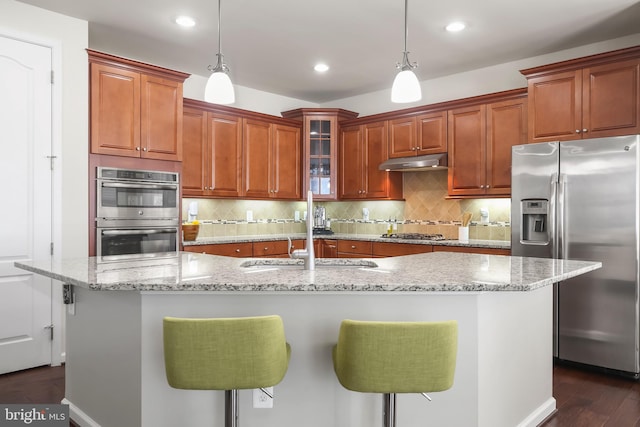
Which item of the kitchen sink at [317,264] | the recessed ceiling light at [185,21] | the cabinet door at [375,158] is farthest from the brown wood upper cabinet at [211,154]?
the kitchen sink at [317,264]

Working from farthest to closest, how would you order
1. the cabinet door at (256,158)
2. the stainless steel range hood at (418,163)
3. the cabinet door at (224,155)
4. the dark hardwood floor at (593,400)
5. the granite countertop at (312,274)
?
the cabinet door at (256,158)
the cabinet door at (224,155)
the stainless steel range hood at (418,163)
the dark hardwood floor at (593,400)
the granite countertop at (312,274)

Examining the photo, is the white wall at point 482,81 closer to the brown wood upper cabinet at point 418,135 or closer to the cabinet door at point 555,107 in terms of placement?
the brown wood upper cabinet at point 418,135

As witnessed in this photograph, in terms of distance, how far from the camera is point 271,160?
18.2 ft

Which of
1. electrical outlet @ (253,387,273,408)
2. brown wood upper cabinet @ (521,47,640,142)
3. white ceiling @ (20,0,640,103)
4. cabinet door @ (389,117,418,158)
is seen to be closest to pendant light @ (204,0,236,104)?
white ceiling @ (20,0,640,103)

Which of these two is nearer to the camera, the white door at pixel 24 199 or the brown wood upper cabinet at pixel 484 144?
the white door at pixel 24 199

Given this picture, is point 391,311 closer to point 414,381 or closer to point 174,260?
point 414,381

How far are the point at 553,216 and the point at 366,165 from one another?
7.95 feet

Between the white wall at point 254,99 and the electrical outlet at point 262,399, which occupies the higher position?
the white wall at point 254,99

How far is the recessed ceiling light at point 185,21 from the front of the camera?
3.63 meters

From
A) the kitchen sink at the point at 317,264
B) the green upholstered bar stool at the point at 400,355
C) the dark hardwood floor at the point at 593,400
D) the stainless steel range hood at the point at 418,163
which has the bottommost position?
the dark hardwood floor at the point at 593,400

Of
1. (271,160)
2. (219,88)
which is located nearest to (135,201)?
(219,88)

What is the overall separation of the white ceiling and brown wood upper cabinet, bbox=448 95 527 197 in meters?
0.54

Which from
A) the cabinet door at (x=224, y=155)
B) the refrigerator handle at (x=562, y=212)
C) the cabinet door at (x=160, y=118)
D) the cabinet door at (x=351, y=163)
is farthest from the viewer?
the cabinet door at (x=351, y=163)

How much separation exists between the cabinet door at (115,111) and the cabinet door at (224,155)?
1099 millimetres
